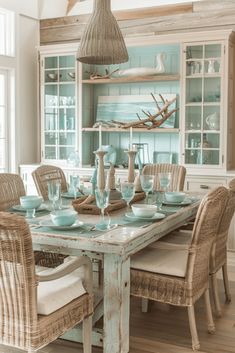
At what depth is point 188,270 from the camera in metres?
2.91

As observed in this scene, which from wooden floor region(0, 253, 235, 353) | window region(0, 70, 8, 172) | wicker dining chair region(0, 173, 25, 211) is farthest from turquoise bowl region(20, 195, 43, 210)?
window region(0, 70, 8, 172)

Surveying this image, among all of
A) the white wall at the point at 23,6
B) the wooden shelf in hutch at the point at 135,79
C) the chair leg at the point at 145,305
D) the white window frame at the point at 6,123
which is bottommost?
the chair leg at the point at 145,305

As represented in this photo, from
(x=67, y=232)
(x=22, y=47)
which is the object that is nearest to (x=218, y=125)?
(x=22, y=47)

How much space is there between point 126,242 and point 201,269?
66cm

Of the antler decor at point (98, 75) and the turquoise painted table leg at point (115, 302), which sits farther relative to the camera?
the antler decor at point (98, 75)

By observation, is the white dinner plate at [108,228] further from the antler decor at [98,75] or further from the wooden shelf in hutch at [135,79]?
the antler decor at [98,75]

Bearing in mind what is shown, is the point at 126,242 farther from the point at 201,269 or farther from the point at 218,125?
the point at 218,125

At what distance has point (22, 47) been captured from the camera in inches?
243

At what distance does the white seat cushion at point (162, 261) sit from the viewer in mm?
2980

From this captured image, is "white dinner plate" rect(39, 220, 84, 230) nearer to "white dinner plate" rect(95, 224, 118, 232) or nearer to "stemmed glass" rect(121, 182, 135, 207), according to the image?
"white dinner plate" rect(95, 224, 118, 232)

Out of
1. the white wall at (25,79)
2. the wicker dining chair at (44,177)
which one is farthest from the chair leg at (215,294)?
the white wall at (25,79)

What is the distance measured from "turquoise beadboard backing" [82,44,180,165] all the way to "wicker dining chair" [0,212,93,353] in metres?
3.54

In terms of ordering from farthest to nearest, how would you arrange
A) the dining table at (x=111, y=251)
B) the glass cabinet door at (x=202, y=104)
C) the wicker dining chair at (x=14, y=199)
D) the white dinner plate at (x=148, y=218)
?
the glass cabinet door at (x=202, y=104) < the wicker dining chair at (x=14, y=199) < the white dinner plate at (x=148, y=218) < the dining table at (x=111, y=251)

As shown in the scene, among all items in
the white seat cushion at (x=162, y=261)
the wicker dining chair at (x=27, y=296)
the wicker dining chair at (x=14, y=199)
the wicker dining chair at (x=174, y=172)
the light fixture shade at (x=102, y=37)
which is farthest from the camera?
the wicker dining chair at (x=174, y=172)
